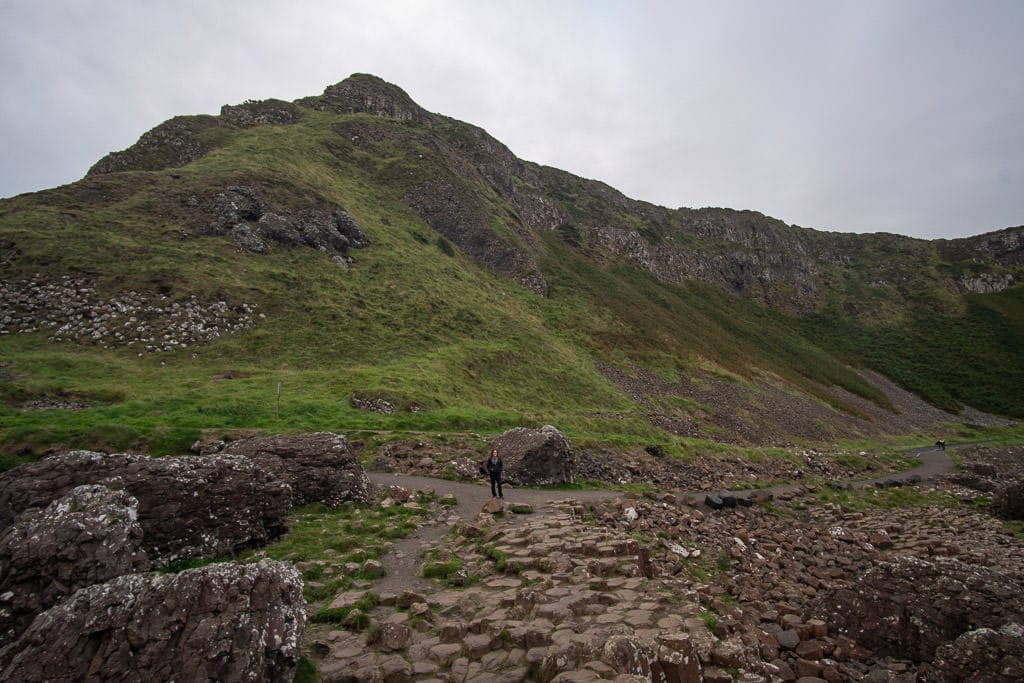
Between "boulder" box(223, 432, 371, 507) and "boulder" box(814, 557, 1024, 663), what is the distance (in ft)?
39.6

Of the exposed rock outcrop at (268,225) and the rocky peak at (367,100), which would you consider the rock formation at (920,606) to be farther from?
the rocky peak at (367,100)

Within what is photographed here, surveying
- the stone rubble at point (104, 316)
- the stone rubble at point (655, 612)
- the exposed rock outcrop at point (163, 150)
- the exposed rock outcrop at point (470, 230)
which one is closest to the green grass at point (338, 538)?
the stone rubble at point (655, 612)

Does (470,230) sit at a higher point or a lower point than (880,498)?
higher

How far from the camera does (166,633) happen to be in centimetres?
520

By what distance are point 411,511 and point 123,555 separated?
7340mm

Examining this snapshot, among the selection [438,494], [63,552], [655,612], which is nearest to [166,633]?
[63,552]

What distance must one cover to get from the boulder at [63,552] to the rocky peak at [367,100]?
10089 centimetres

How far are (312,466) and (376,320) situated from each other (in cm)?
2547

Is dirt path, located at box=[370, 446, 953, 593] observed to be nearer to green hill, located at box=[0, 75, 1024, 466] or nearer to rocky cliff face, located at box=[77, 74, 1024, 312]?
green hill, located at box=[0, 75, 1024, 466]

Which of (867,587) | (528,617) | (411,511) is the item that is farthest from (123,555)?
(867,587)

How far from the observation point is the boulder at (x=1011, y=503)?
64.0 ft

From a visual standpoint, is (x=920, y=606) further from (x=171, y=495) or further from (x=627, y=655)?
(x=171, y=495)

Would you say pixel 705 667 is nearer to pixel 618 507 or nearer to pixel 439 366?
pixel 618 507

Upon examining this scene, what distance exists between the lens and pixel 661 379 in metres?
49.1
